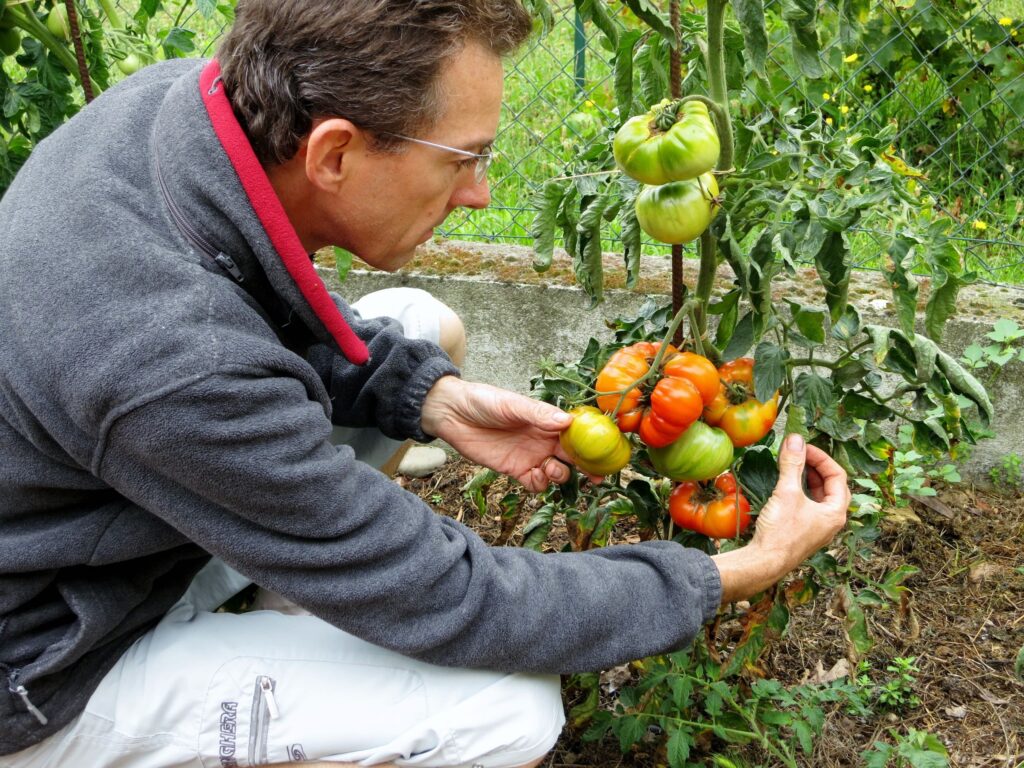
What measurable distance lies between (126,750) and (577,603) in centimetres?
81

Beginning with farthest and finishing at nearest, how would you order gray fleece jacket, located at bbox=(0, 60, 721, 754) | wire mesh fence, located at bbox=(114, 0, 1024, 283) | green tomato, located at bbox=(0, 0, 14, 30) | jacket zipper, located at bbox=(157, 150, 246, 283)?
wire mesh fence, located at bbox=(114, 0, 1024, 283)
green tomato, located at bbox=(0, 0, 14, 30)
jacket zipper, located at bbox=(157, 150, 246, 283)
gray fleece jacket, located at bbox=(0, 60, 721, 754)

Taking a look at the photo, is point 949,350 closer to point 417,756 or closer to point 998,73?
point 998,73

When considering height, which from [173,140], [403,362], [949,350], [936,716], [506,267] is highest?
[173,140]

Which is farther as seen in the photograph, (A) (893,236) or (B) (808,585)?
(B) (808,585)

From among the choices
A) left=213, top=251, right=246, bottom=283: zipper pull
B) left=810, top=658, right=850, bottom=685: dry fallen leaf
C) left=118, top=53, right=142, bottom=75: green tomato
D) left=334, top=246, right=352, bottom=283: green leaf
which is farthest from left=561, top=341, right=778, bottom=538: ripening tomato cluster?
left=118, top=53, right=142, bottom=75: green tomato

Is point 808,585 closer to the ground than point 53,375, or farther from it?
closer to the ground

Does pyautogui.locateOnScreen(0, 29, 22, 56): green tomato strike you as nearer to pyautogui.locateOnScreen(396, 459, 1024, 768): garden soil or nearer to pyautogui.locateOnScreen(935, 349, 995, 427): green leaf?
pyautogui.locateOnScreen(396, 459, 1024, 768): garden soil

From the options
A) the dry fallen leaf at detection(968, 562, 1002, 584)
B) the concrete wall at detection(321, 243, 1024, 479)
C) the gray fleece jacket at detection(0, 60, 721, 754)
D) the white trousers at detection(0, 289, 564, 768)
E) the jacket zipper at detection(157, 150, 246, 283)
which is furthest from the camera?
the concrete wall at detection(321, 243, 1024, 479)

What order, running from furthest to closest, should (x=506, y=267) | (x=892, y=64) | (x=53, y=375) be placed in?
(x=892, y=64) < (x=506, y=267) < (x=53, y=375)

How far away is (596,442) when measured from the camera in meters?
1.68

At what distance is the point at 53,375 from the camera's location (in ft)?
4.64

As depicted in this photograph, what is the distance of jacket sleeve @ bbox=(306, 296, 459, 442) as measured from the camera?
2143mm

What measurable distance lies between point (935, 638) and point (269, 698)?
159 cm

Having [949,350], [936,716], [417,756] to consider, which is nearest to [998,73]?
[949,350]
